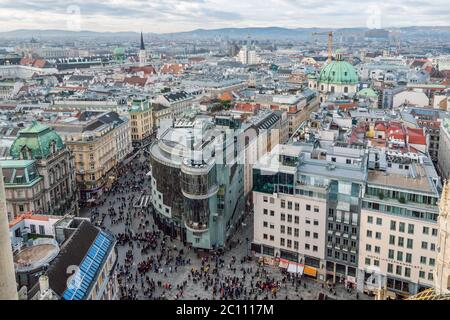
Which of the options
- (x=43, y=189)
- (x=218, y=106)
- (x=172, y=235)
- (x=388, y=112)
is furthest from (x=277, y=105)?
(x=43, y=189)

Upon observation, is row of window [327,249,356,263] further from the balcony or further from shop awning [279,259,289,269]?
the balcony

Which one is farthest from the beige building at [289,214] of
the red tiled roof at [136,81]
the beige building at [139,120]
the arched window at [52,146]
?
the red tiled roof at [136,81]

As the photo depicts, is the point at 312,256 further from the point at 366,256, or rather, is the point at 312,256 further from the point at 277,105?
the point at 277,105

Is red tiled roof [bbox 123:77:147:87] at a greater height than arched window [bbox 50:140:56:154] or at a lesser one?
greater

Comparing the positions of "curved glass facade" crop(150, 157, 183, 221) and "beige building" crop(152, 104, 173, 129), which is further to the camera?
"beige building" crop(152, 104, 173, 129)

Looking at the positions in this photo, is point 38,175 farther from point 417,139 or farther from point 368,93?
→ point 368,93

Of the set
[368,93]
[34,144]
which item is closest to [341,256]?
[34,144]

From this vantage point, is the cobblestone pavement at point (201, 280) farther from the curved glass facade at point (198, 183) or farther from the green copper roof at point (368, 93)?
the green copper roof at point (368, 93)

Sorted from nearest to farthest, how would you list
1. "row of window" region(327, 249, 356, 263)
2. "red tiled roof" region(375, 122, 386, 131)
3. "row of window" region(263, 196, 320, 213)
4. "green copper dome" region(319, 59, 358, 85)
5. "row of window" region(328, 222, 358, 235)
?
"row of window" region(328, 222, 358, 235) < "row of window" region(327, 249, 356, 263) < "row of window" region(263, 196, 320, 213) < "red tiled roof" region(375, 122, 386, 131) < "green copper dome" region(319, 59, 358, 85)

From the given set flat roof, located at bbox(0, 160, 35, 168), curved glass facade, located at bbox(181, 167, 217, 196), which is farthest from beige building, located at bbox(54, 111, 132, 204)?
curved glass facade, located at bbox(181, 167, 217, 196)
